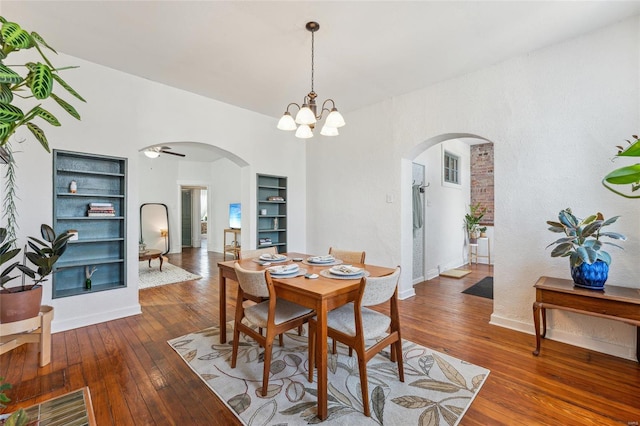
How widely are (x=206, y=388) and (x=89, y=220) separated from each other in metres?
2.52

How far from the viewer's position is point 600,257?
2217 mm

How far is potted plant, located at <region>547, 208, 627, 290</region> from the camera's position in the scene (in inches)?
87.0

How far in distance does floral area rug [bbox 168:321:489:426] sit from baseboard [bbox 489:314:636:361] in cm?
107

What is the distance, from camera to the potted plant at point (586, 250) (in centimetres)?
221

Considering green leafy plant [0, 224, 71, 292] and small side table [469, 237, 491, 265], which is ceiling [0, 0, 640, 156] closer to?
green leafy plant [0, 224, 71, 292]

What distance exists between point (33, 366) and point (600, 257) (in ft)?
15.1

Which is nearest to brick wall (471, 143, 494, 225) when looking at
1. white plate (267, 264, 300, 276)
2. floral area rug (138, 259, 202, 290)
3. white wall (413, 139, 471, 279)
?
white wall (413, 139, 471, 279)

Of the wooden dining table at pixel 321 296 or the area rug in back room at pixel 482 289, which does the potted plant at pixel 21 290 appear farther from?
the area rug in back room at pixel 482 289

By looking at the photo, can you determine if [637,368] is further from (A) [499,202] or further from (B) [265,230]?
(B) [265,230]

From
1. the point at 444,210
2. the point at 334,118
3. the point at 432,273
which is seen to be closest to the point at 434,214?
the point at 444,210

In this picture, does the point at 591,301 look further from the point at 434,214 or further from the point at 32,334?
the point at 32,334

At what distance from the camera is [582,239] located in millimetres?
2295

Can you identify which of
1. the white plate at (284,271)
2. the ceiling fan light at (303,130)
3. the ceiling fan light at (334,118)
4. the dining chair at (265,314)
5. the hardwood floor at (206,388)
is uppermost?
the ceiling fan light at (334,118)

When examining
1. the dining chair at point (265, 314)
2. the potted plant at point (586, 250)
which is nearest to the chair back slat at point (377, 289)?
the dining chair at point (265, 314)
